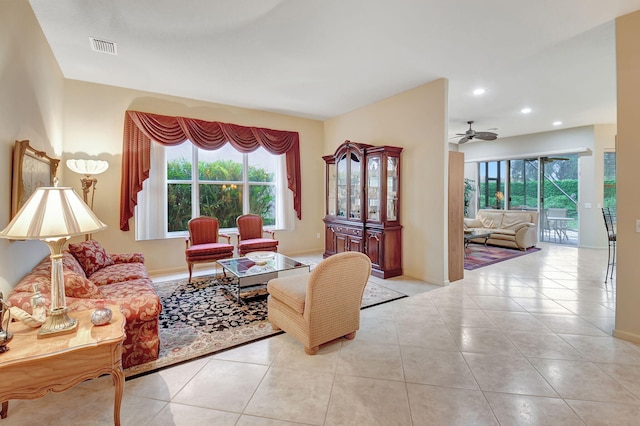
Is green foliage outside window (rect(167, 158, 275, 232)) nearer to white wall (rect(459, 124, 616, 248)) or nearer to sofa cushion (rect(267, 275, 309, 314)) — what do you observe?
sofa cushion (rect(267, 275, 309, 314))

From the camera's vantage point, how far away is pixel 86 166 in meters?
4.05

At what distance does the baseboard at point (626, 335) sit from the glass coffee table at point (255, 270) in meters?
3.17

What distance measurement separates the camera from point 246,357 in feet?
8.09

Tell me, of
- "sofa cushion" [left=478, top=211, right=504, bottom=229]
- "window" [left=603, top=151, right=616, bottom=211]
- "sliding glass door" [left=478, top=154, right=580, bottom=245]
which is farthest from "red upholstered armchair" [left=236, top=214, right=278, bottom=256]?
"window" [left=603, top=151, right=616, bottom=211]

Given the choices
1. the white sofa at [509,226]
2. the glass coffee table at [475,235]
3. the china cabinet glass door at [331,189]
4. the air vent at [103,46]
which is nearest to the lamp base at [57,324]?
the air vent at [103,46]

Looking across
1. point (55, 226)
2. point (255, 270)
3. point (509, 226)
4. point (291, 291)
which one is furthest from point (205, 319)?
point (509, 226)

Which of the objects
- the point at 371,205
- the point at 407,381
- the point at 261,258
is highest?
the point at 371,205

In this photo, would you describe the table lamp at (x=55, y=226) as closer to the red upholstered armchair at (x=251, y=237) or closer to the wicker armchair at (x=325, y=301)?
the wicker armchair at (x=325, y=301)

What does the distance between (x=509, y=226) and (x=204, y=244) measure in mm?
7157

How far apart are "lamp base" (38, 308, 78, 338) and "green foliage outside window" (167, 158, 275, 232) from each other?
3667 mm

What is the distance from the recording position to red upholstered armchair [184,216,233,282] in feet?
14.4

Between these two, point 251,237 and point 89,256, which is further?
point 251,237

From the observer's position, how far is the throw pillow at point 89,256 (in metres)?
3.27

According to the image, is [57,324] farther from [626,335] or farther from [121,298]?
[626,335]
